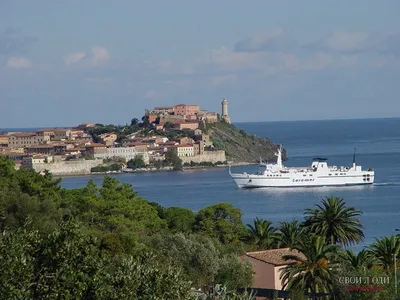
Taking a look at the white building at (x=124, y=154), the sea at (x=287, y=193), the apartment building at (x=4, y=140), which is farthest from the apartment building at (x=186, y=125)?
the apartment building at (x=4, y=140)

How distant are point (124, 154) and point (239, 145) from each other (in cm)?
1659

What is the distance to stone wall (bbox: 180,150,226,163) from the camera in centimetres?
9419

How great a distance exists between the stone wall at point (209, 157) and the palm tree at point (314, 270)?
7927 cm

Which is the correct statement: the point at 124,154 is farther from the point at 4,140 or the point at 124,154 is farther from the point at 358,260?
the point at 358,260

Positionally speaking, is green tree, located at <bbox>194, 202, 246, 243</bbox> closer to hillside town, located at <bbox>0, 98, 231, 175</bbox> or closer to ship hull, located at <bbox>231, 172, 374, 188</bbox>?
ship hull, located at <bbox>231, 172, 374, 188</bbox>

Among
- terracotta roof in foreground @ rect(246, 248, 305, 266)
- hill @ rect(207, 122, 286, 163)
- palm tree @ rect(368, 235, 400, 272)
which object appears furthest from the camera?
hill @ rect(207, 122, 286, 163)

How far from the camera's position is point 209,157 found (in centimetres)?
9588

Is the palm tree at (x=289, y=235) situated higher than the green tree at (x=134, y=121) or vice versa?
the green tree at (x=134, y=121)

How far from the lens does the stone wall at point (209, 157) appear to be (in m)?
94.2

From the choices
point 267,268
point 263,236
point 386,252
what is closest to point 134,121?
point 263,236

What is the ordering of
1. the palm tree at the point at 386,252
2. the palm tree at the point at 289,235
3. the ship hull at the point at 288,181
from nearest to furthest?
the palm tree at the point at 386,252 → the palm tree at the point at 289,235 → the ship hull at the point at 288,181

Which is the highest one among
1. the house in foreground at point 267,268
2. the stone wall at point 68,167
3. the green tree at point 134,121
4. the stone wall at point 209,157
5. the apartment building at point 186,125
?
the green tree at point 134,121

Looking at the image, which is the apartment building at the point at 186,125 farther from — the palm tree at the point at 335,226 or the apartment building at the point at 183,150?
the palm tree at the point at 335,226

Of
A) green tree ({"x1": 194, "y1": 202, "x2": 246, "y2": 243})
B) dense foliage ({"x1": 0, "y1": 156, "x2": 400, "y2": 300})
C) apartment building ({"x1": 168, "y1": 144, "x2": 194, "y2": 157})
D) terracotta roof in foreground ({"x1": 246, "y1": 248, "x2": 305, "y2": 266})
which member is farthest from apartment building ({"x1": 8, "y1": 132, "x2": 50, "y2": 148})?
terracotta roof in foreground ({"x1": 246, "y1": 248, "x2": 305, "y2": 266})
